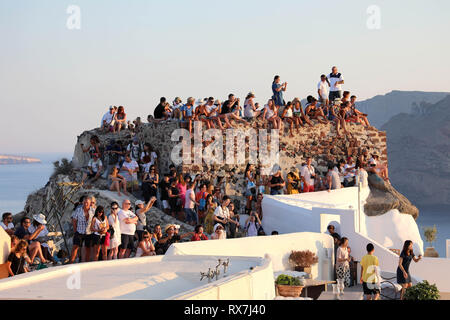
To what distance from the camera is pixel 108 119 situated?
1018 inches

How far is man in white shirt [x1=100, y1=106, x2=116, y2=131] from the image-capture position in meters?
25.8

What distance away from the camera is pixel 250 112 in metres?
24.6

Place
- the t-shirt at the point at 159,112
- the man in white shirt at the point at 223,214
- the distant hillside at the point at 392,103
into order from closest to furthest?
1. the man in white shirt at the point at 223,214
2. the t-shirt at the point at 159,112
3. the distant hillside at the point at 392,103

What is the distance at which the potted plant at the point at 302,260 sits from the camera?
18.5m

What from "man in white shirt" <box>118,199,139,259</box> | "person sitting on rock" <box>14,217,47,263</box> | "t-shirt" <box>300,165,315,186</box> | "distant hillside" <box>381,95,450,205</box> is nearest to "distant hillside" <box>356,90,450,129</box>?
"distant hillside" <box>381,95,450,205</box>

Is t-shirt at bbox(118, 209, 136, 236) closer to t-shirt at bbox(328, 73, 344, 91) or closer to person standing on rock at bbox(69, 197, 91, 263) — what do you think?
person standing on rock at bbox(69, 197, 91, 263)

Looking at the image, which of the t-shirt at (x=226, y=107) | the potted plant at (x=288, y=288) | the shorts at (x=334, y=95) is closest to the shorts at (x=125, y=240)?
the potted plant at (x=288, y=288)

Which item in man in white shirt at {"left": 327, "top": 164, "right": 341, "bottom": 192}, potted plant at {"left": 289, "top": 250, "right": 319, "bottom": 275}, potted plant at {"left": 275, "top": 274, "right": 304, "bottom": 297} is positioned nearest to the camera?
potted plant at {"left": 275, "top": 274, "right": 304, "bottom": 297}

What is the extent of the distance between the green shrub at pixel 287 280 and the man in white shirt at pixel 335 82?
11.8 meters

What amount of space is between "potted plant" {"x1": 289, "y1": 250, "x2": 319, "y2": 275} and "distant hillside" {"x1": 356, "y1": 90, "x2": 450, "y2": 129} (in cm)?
12961

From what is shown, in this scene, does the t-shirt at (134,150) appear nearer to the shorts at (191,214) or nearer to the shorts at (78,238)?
the shorts at (191,214)

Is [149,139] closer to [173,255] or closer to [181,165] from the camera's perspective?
[181,165]

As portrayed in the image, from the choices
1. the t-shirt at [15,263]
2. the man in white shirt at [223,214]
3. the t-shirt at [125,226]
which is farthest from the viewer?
the man in white shirt at [223,214]

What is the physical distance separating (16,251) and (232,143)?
1274 centimetres
